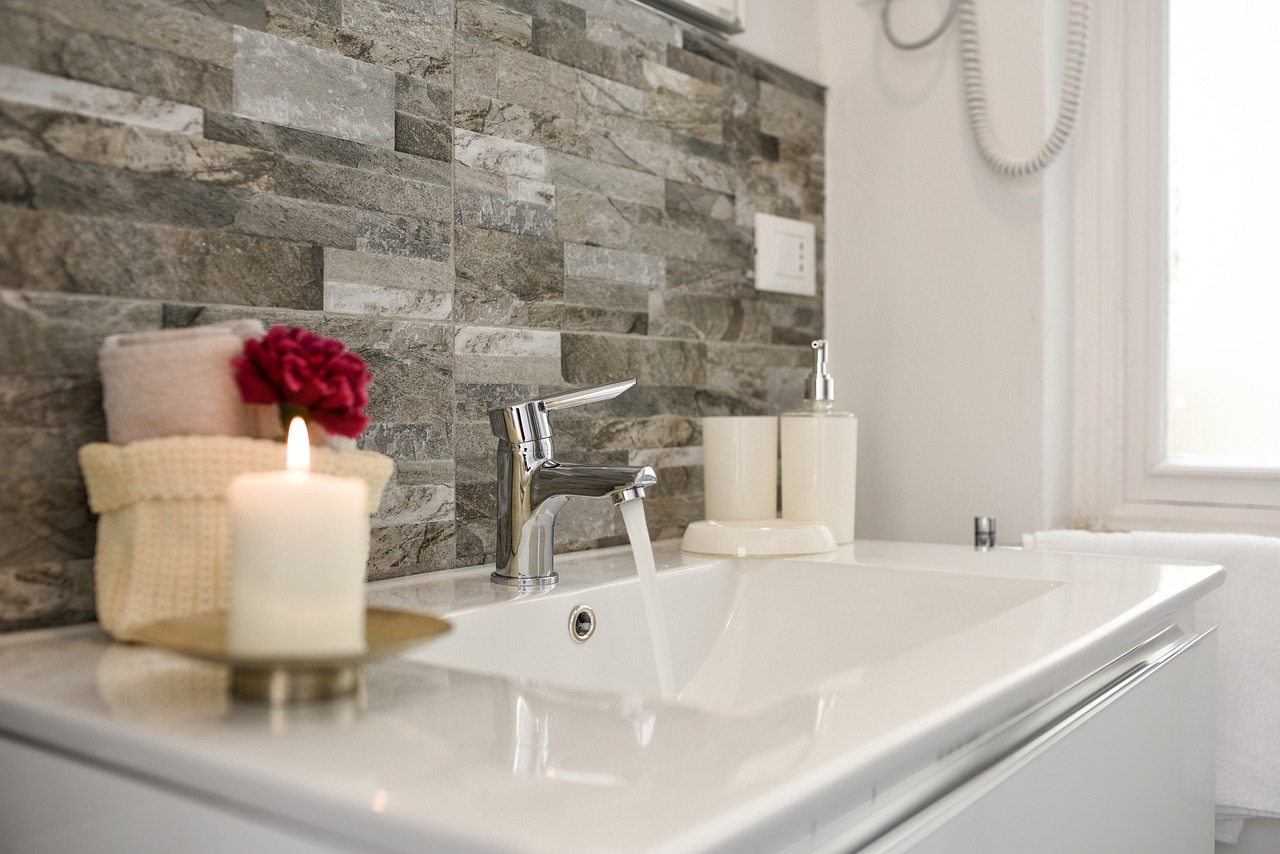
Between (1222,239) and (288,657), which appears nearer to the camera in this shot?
(288,657)

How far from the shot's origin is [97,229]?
2.52ft

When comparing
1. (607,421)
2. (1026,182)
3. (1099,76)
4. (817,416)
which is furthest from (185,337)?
(1099,76)

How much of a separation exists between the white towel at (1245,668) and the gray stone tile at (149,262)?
3.27 feet

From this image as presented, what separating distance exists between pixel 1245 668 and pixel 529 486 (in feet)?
2.71

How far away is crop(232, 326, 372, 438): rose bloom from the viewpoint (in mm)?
684

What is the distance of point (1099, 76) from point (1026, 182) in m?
0.18

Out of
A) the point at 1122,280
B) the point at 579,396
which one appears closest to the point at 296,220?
the point at 579,396

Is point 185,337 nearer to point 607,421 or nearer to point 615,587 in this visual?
point 615,587

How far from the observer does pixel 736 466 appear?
1236 mm

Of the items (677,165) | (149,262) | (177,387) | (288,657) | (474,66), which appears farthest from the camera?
(677,165)

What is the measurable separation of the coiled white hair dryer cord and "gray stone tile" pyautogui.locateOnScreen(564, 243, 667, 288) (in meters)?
0.48

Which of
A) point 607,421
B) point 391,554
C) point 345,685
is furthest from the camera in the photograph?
point 607,421

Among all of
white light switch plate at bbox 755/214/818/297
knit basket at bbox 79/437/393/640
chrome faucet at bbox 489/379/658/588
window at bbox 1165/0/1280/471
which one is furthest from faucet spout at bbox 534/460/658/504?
window at bbox 1165/0/1280/471

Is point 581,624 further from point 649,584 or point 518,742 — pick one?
point 518,742
